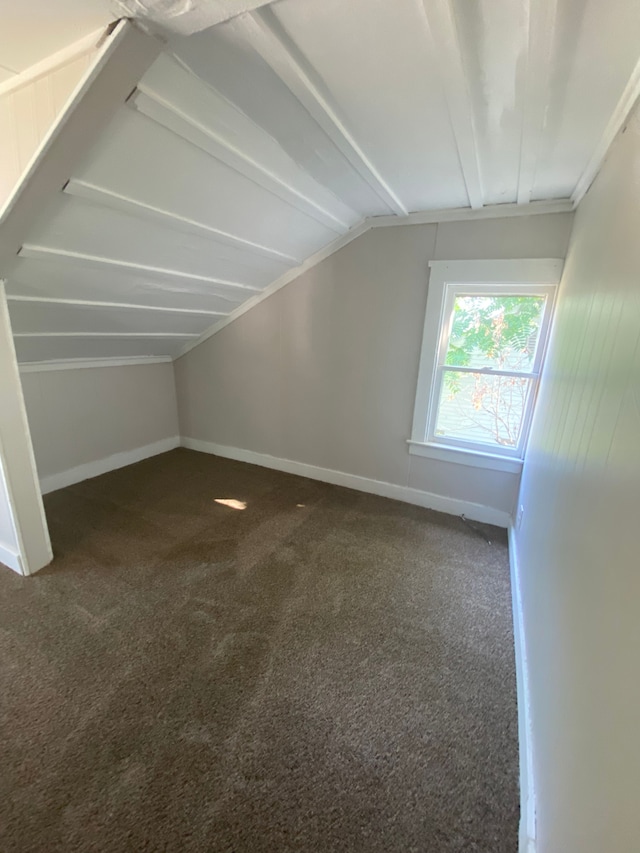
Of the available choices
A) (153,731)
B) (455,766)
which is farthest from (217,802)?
(455,766)

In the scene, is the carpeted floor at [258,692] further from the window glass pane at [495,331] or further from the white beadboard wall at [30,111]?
the white beadboard wall at [30,111]

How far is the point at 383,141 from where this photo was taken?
4.91ft

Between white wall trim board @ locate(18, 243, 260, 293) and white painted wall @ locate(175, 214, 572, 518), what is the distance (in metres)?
0.78

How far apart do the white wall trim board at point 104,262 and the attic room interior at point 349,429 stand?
0.06 ft

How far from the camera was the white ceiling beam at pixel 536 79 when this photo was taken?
2.87 ft

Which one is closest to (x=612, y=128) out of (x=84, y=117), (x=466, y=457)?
(x=84, y=117)

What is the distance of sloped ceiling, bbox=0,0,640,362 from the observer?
958mm

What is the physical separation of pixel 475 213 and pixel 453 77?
52.1 inches

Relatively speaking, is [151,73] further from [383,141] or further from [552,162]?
[552,162]

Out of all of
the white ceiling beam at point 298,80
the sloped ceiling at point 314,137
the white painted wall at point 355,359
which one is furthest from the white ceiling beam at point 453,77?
the white painted wall at point 355,359

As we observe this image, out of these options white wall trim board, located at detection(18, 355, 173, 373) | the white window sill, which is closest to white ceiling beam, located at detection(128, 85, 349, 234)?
the white window sill

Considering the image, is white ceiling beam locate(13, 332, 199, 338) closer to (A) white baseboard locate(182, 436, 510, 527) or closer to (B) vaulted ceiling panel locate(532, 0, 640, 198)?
(A) white baseboard locate(182, 436, 510, 527)

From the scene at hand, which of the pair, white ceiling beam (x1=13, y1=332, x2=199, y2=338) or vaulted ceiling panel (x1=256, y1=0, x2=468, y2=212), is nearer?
vaulted ceiling panel (x1=256, y1=0, x2=468, y2=212)

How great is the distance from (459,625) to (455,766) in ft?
2.10
